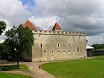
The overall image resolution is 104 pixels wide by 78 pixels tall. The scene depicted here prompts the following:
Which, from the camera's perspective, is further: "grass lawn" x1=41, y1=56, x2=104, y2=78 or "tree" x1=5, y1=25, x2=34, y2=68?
"tree" x1=5, y1=25, x2=34, y2=68

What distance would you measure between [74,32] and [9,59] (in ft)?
97.9

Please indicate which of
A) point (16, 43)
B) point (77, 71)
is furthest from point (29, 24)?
point (77, 71)

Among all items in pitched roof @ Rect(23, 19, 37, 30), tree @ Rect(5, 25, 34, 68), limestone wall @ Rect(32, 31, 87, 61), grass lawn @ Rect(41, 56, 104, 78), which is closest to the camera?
grass lawn @ Rect(41, 56, 104, 78)

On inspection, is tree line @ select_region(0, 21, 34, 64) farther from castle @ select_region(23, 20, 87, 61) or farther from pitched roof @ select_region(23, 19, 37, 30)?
pitched roof @ select_region(23, 19, 37, 30)

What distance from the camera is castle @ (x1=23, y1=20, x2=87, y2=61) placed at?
205 feet

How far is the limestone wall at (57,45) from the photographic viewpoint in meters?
62.5

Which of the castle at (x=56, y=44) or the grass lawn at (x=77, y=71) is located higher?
the castle at (x=56, y=44)

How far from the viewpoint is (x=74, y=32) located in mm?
71188

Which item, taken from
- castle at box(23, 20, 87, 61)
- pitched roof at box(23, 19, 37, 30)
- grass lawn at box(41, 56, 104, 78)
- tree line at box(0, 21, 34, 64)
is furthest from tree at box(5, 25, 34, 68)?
pitched roof at box(23, 19, 37, 30)

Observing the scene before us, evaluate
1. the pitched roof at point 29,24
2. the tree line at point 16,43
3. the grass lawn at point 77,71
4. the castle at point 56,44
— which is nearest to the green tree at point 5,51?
the tree line at point 16,43

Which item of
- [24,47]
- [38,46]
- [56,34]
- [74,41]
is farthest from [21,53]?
[74,41]

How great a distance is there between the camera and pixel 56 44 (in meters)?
66.5

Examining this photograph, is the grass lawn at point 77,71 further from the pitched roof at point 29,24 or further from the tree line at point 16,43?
the pitched roof at point 29,24

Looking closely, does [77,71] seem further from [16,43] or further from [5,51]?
[5,51]
